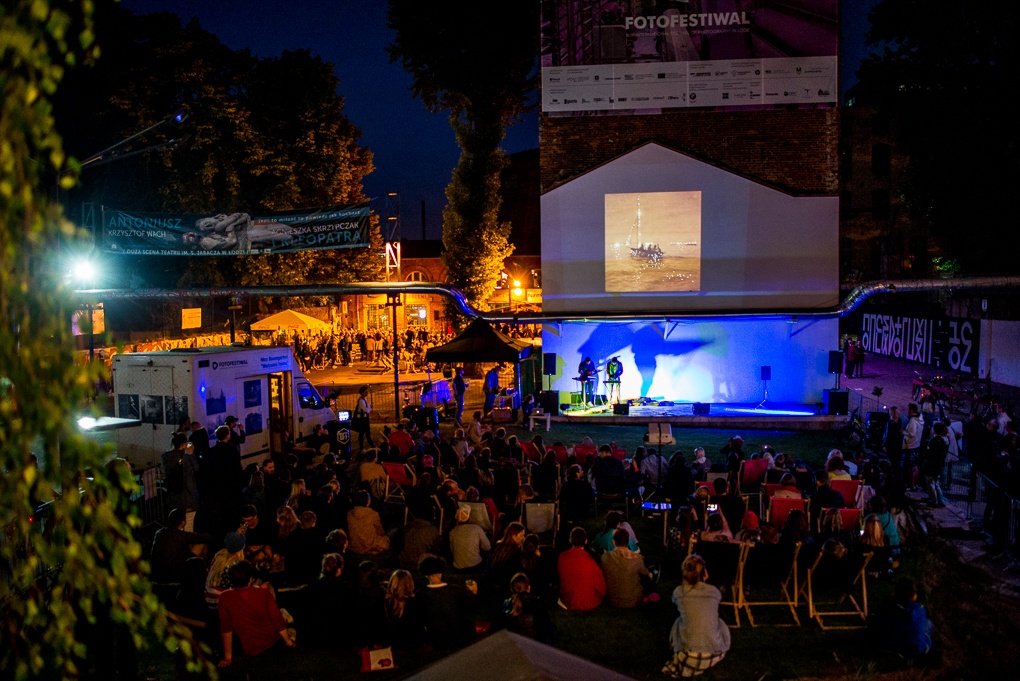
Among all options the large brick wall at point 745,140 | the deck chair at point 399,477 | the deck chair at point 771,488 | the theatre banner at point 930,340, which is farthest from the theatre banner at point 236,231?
the theatre banner at point 930,340

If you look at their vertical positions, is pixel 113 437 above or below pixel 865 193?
below

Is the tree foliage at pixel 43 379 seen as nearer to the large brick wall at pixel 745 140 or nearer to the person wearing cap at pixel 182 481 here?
the person wearing cap at pixel 182 481

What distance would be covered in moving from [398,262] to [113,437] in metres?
17.0

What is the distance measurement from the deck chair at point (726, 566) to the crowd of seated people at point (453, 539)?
25 cm

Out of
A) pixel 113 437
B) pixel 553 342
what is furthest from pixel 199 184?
pixel 113 437

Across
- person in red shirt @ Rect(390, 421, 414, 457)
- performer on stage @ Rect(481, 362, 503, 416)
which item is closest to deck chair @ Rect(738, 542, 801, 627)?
person in red shirt @ Rect(390, 421, 414, 457)

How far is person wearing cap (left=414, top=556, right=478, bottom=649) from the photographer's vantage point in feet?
22.7

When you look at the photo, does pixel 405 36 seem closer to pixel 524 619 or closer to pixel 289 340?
pixel 289 340

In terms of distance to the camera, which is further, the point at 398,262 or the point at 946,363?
the point at 398,262

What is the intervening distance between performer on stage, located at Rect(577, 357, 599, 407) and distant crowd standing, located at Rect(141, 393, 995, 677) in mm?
7546

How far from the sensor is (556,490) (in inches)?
447

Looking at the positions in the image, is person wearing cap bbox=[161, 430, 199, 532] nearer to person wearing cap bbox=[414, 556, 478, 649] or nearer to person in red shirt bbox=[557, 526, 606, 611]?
person wearing cap bbox=[414, 556, 478, 649]

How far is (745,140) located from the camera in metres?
22.3

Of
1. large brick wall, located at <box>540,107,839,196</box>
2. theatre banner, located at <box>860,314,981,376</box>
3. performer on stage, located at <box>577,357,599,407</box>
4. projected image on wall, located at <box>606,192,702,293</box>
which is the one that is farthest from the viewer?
theatre banner, located at <box>860,314,981,376</box>
